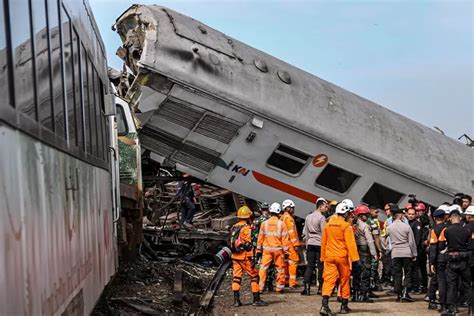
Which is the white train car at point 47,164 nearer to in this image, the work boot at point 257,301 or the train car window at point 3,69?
the train car window at point 3,69

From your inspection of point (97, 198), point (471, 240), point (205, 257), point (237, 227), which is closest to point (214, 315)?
point (237, 227)

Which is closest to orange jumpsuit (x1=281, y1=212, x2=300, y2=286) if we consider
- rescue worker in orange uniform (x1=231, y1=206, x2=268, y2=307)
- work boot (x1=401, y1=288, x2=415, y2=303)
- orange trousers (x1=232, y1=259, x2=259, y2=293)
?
rescue worker in orange uniform (x1=231, y1=206, x2=268, y2=307)

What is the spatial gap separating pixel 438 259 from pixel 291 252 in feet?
11.4

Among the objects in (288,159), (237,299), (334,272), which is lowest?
(237,299)

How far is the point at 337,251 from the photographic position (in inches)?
445

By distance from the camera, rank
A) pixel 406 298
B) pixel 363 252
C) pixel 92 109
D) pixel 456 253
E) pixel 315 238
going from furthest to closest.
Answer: pixel 315 238 → pixel 406 298 → pixel 363 252 → pixel 456 253 → pixel 92 109

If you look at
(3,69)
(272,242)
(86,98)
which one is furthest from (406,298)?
(3,69)

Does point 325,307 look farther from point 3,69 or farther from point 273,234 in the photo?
point 3,69

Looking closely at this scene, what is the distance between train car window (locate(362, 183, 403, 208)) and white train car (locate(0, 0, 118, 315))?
9729 mm

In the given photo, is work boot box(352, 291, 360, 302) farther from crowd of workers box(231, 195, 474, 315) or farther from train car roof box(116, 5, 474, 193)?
train car roof box(116, 5, 474, 193)

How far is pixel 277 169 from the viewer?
15.6 metres

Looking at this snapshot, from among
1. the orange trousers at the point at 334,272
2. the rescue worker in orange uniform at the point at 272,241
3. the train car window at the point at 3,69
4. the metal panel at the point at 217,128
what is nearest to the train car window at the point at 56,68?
the train car window at the point at 3,69

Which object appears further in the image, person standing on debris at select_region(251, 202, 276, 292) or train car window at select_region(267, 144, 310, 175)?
train car window at select_region(267, 144, 310, 175)

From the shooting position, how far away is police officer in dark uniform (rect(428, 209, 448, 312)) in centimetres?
1141
